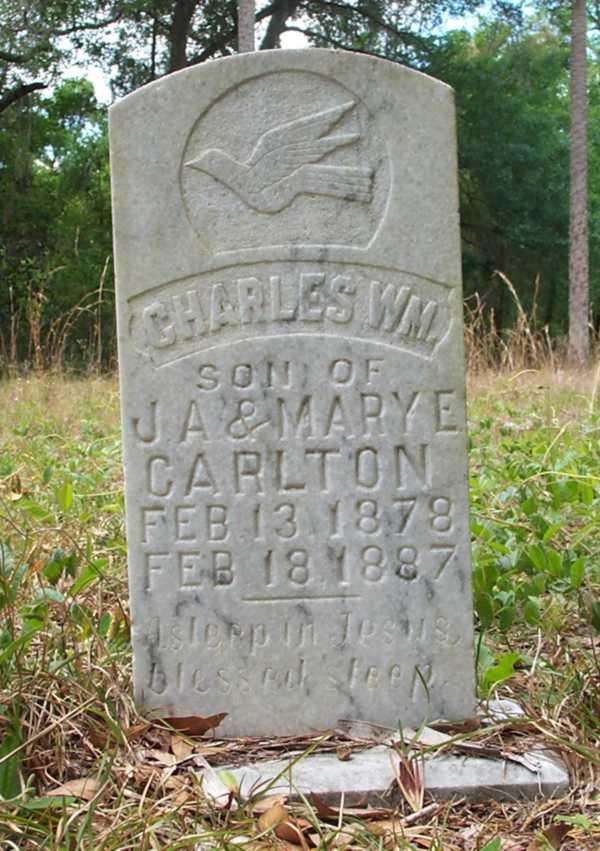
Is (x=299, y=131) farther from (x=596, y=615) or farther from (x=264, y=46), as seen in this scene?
(x=264, y=46)

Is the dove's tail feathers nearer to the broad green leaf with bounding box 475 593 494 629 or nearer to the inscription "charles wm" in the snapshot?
the inscription "charles wm"

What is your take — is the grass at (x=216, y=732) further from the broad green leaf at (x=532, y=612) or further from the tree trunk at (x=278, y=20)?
the tree trunk at (x=278, y=20)

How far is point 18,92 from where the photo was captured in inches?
609

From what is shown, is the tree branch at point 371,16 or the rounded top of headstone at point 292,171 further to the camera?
the tree branch at point 371,16

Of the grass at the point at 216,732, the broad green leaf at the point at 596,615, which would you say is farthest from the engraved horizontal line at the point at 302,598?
the broad green leaf at the point at 596,615

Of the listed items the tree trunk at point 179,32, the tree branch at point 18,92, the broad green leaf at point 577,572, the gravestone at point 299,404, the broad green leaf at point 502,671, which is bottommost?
the broad green leaf at point 502,671

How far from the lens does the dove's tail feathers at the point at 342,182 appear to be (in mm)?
2123

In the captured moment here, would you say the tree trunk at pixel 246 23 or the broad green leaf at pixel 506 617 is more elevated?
the tree trunk at pixel 246 23

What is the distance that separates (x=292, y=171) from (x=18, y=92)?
14887 mm

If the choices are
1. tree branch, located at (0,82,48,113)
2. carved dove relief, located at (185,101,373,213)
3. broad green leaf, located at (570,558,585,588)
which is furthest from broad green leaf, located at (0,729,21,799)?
tree branch, located at (0,82,48,113)

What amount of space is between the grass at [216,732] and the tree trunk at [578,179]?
7900mm

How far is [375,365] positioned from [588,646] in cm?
95

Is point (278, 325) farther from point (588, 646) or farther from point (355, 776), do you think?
point (588, 646)

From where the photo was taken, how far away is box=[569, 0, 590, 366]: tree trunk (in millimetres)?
10938
